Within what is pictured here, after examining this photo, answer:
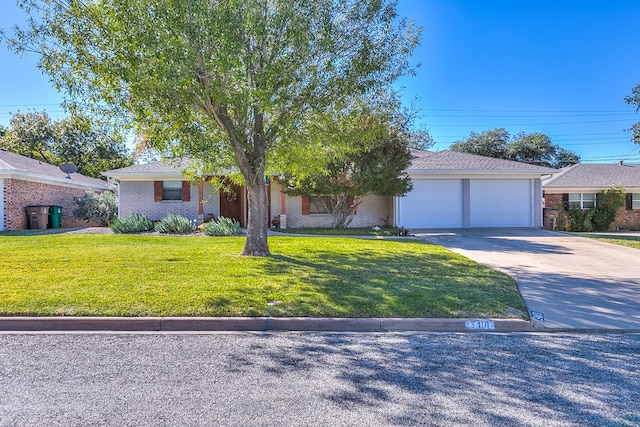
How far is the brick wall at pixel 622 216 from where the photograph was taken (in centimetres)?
2144

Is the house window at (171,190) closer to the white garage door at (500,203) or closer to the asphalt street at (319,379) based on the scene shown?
the asphalt street at (319,379)

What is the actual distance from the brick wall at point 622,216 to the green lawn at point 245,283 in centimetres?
1485

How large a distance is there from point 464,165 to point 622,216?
450 inches

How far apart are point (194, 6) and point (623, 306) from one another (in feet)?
26.6

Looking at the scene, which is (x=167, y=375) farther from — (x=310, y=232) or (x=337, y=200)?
(x=337, y=200)

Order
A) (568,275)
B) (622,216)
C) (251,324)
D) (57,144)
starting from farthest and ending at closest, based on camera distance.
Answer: (57,144)
(622,216)
(568,275)
(251,324)

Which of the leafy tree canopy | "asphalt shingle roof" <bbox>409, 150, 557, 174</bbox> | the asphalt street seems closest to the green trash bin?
the asphalt street

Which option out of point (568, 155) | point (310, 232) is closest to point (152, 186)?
point (310, 232)

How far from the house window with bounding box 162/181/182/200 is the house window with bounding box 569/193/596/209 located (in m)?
20.8

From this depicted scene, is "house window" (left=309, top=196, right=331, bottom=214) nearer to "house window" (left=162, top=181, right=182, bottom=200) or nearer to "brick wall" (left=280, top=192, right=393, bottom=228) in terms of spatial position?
"brick wall" (left=280, top=192, right=393, bottom=228)

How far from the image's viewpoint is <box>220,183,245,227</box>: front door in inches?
706

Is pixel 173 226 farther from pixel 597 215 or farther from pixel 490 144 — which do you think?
pixel 490 144

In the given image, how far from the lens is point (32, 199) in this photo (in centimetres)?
1812

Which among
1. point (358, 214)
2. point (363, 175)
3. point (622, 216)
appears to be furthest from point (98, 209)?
point (622, 216)
